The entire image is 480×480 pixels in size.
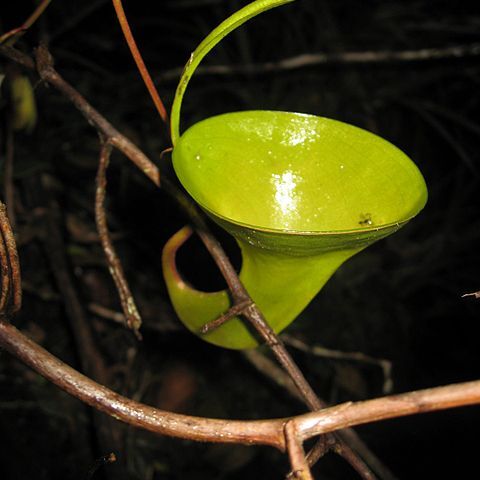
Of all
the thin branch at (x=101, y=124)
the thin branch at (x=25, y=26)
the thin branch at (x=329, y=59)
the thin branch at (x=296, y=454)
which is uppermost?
the thin branch at (x=329, y=59)

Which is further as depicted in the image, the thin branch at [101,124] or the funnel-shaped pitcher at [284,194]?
the thin branch at [101,124]

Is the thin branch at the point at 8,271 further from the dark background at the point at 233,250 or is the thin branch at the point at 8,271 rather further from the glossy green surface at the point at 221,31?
the dark background at the point at 233,250

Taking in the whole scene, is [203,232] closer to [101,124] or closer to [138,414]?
[101,124]

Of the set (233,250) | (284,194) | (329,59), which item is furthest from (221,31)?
(329,59)

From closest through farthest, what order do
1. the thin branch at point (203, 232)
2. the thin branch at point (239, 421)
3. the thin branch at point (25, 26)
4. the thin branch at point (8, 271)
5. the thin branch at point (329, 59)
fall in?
the thin branch at point (239, 421) < the thin branch at point (8, 271) < the thin branch at point (203, 232) < the thin branch at point (25, 26) < the thin branch at point (329, 59)

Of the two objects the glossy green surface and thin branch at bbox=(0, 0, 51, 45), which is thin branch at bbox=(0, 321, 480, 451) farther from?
thin branch at bbox=(0, 0, 51, 45)

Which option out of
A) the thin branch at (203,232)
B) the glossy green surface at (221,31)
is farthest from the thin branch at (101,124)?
the glossy green surface at (221,31)

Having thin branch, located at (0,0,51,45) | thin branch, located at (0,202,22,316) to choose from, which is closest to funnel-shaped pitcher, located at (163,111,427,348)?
thin branch, located at (0,202,22,316)
